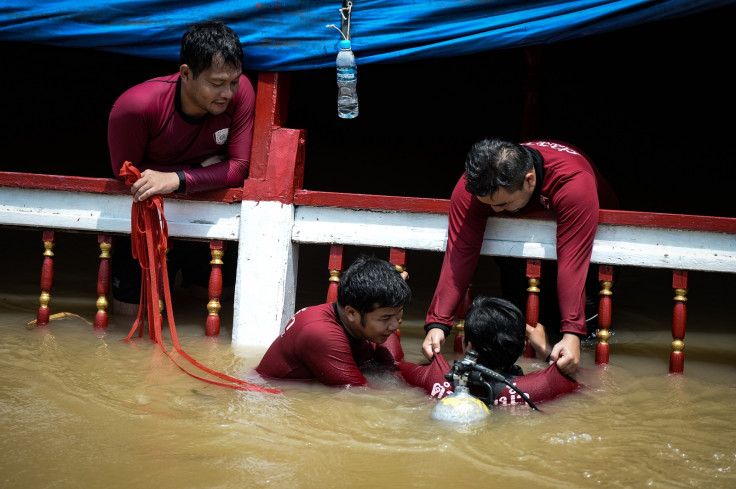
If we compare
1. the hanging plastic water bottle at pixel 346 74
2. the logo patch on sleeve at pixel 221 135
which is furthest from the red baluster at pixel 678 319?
the logo patch on sleeve at pixel 221 135

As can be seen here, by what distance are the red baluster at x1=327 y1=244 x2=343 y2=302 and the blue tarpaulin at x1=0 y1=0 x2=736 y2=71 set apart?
3.23 feet

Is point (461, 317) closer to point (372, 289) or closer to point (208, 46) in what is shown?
point (372, 289)

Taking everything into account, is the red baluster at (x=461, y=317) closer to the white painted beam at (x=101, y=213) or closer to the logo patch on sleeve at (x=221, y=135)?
the white painted beam at (x=101, y=213)

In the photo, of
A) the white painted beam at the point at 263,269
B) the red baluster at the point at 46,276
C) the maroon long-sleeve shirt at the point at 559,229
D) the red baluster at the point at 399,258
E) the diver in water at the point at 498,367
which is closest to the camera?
the diver in water at the point at 498,367

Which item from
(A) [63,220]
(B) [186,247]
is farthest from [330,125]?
(A) [63,220]

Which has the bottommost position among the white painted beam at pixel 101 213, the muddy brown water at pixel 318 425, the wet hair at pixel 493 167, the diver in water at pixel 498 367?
the muddy brown water at pixel 318 425

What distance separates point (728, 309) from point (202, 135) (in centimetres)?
353

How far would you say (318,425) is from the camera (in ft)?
10.5

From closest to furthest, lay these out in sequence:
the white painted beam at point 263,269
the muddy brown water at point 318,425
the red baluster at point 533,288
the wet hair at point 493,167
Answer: the muddy brown water at point 318,425 → the wet hair at point 493,167 → the red baluster at point 533,288 → the white painted beam at point 263,269

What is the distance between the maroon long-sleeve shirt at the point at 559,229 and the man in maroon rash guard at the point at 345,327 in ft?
1.34

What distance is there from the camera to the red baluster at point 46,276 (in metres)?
4.37

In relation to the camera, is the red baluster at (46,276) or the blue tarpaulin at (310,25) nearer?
the blue tarpaulin at (310,25)

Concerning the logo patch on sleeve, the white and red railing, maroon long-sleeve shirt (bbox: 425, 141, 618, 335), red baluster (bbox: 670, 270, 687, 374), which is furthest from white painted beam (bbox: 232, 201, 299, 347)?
red baluster (bbox: 670, 270, 687, 374)

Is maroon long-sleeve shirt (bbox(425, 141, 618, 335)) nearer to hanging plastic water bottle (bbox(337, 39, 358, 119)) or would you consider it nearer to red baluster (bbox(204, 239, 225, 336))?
hanging plastic water bottle (bbox(337, 39, 358, 119))
